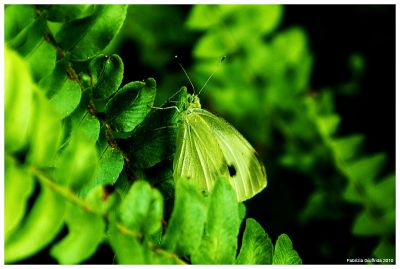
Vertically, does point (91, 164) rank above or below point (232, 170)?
above

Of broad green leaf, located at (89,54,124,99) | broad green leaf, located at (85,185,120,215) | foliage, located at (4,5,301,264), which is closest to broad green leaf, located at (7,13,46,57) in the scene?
foliage, located at (4,5,301,264)

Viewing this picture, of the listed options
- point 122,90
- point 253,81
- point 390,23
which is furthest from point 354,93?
point 122,90

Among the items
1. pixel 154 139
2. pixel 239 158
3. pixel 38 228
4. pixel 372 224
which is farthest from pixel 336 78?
pixel 38 228

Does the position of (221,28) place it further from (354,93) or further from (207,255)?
(207,255)

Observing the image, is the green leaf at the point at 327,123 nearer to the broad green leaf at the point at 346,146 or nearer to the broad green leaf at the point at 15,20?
the broad green leaf at the point at 346,146

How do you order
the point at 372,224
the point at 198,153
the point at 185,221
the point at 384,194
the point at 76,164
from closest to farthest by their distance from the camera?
the point at 76,164, the point at 185,221, the point at 198,153, the point at 372,224, the point at 384,194

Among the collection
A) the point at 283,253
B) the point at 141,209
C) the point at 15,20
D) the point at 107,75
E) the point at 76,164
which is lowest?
the point at 283,253

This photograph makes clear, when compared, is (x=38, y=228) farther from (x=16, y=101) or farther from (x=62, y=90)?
(x=62, y=90)

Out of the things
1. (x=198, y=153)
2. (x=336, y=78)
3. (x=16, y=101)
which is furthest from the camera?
(x=336, y=78)
